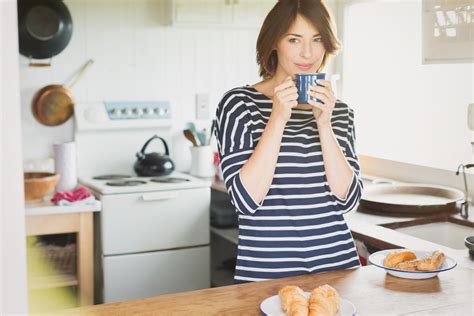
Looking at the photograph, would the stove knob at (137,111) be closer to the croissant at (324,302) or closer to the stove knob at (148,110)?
the stove knob at (148,110)

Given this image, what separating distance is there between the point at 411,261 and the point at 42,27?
251 cm

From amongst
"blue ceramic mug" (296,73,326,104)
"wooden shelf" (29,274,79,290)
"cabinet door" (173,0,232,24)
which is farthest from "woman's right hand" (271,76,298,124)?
"cabinet door" (173,0,232,24)

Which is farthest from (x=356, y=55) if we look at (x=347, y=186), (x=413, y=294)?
(x=413, y=294)

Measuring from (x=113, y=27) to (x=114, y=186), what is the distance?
3.19 ft

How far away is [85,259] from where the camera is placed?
122 inches

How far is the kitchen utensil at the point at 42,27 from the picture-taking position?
3305 mm

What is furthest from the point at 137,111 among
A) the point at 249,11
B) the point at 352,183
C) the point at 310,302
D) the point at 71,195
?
the point at 310,302

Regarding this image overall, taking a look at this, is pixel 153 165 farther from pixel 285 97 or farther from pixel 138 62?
pixel 285 97

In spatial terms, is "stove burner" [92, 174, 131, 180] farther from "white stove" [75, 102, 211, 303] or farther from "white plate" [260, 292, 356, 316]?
"white plate" [260, 292, 356, 316]

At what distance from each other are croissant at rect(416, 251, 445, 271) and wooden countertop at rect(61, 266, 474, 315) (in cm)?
3

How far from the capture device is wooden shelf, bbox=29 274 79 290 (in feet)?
10.1

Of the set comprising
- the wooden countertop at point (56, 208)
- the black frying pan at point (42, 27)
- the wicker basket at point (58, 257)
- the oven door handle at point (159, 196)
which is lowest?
the wicker basket at point (58, 257)

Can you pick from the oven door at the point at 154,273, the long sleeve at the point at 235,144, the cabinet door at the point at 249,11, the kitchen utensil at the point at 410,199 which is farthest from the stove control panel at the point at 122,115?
the long sleeve at the point at 235,144

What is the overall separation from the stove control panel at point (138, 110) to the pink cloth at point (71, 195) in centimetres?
62
